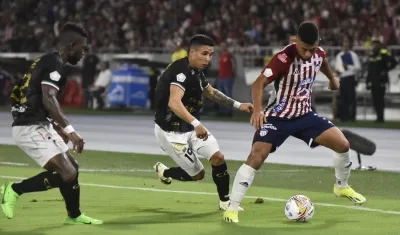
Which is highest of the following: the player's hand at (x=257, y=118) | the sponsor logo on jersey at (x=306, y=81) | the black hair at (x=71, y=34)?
the black hair at (x=71, y=34)

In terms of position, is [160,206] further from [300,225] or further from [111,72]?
[111,72]

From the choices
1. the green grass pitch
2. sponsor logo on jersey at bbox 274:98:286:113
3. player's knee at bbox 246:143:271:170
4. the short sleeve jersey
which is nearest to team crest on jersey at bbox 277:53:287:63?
sponsor logo on jersey at bbox 274:98:286:113

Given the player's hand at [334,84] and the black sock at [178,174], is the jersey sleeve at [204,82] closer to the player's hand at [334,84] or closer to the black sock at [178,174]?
the black sock at [178,174]

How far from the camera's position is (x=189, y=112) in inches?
459

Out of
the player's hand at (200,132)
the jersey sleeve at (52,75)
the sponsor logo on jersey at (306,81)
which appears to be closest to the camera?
the jersey sleeve at (52,75)

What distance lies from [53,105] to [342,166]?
3702 millimetres

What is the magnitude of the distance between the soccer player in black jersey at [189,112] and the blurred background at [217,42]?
15.0 meters

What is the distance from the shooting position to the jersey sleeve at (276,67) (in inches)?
431

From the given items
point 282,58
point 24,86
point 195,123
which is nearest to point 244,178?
point 195,123

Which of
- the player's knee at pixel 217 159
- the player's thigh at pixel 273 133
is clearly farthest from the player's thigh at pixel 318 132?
the player's knee at pixel 217 159

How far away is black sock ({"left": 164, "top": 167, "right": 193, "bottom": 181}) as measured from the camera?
1220cm

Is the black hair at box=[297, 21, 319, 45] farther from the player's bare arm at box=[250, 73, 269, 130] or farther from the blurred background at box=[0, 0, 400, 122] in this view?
the blurred background at box=[0, 0, 400, 122]

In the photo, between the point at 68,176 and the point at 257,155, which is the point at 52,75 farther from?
the point at 257,155

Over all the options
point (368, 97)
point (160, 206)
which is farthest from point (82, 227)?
point (368, 97)
